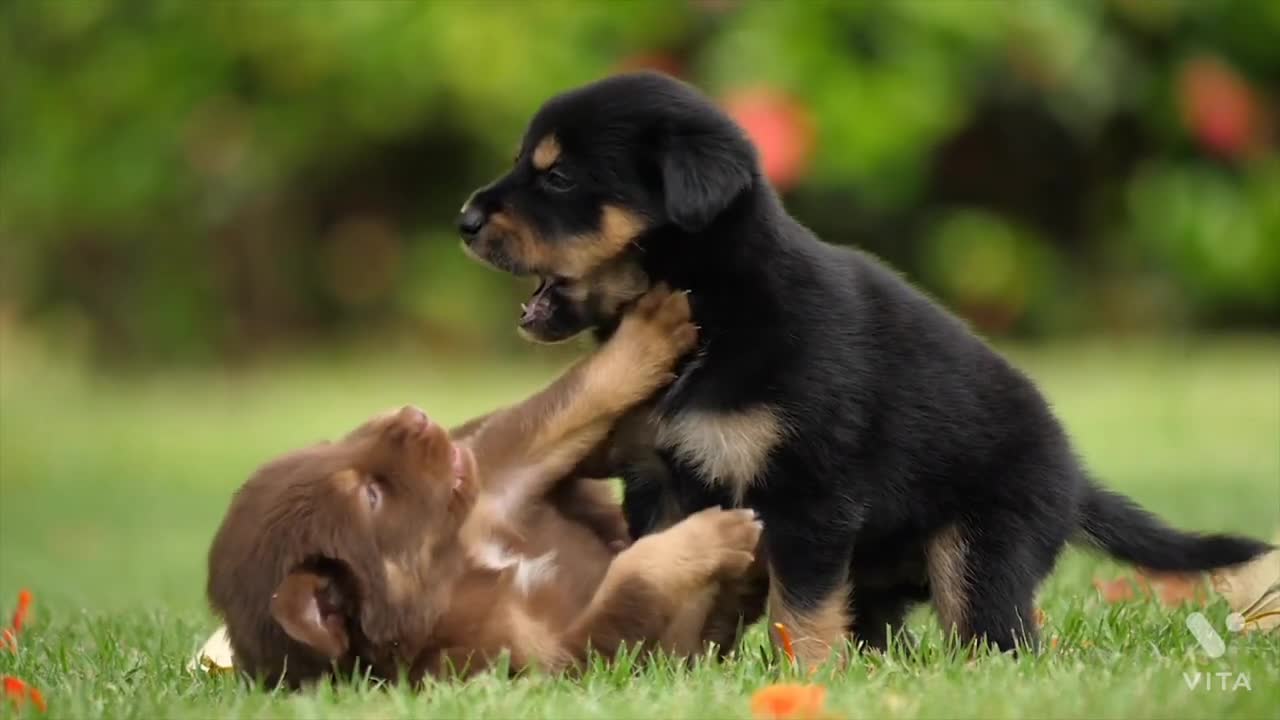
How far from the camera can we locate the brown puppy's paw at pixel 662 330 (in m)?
3.83

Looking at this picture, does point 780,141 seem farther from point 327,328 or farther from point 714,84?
point 327,328

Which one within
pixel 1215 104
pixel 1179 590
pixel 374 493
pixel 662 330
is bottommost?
pixel 1179 590

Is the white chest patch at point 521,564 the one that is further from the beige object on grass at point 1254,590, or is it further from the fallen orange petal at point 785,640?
the beige object on grass at point 1254,590

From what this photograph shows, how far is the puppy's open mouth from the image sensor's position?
4.02 metres

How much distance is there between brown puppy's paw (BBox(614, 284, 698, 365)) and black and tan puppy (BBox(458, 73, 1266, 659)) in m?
0.03

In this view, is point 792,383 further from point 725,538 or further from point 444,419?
point 444,419

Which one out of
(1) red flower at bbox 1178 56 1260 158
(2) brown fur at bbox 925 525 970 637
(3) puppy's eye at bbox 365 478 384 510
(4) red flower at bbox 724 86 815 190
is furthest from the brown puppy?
(1) red flower at bbox 1178 56 1260 158

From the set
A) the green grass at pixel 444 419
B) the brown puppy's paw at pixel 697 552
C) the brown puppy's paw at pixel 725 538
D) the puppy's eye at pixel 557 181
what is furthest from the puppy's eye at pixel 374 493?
the puppy's eye at pixel 557 181

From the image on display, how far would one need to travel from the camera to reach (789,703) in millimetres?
2971

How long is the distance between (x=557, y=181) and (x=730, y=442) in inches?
29.4

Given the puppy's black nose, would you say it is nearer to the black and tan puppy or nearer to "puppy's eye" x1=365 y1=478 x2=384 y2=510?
the black and tan puppy

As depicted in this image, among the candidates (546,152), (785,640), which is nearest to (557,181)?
(546,152)

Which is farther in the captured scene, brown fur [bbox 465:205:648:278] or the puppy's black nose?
the puppy's black nose

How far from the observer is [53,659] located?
4055 millimetres
